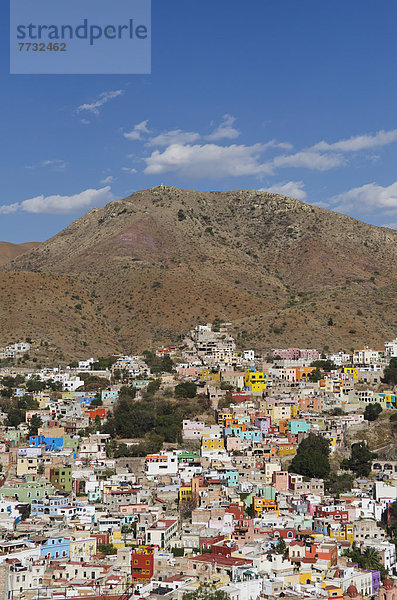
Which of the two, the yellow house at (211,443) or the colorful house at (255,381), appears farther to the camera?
the colorful house at (255,381)

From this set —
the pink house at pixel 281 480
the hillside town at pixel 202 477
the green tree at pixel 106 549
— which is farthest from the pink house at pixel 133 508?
the pink house at pixel 281 480

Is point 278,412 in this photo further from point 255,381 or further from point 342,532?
point 342,532

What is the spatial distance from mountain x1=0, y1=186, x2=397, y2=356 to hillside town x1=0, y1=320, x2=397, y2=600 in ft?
36.2

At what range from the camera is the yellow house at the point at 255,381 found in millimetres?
61094

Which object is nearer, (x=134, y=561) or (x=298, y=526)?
(x=134, y=561)

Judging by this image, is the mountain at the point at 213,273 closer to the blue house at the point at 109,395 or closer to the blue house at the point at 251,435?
the blue house at the point at 109,395

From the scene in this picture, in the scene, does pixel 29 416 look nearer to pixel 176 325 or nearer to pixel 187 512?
pixel 187 512

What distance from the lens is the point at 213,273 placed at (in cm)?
10450

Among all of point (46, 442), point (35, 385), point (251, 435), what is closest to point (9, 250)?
point (35, 385)

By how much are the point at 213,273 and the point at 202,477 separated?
6109 cm

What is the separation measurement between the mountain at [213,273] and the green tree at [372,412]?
22.3 m

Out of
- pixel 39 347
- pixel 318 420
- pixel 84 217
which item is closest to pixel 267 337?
pixel 39 347

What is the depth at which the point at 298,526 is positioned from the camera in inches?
1534

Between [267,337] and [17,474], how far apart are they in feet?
119
